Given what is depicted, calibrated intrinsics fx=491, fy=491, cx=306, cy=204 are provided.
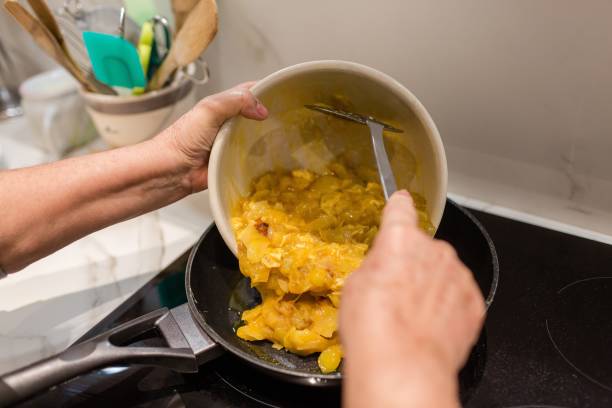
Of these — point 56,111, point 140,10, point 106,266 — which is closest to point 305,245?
point 106,266

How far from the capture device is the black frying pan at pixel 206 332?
0.58 metres

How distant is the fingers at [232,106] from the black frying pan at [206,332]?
0.20m

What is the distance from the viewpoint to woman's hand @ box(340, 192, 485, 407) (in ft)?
1.23

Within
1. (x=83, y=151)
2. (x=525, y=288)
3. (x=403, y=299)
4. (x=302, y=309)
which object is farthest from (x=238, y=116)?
(x=83, y=151)

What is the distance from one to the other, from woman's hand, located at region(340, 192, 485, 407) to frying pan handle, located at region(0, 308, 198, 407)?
30 centimetres

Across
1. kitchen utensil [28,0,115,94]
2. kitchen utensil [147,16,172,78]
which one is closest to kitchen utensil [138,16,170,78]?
kitchen utensil [147,16,172,78]

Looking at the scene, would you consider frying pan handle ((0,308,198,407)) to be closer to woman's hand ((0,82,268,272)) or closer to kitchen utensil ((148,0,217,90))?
woman's hand ((0,82,268,272))

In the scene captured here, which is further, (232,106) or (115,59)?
(115,59)

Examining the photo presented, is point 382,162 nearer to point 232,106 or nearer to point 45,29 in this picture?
point 232,106

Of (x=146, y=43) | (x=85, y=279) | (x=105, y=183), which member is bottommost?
(x=85, y=279)

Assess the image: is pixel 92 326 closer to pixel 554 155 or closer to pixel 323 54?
pixel 323 54

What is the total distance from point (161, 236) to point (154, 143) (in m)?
0.27

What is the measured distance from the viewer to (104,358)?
60 cm

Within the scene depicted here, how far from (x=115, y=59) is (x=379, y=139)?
0.59 m
